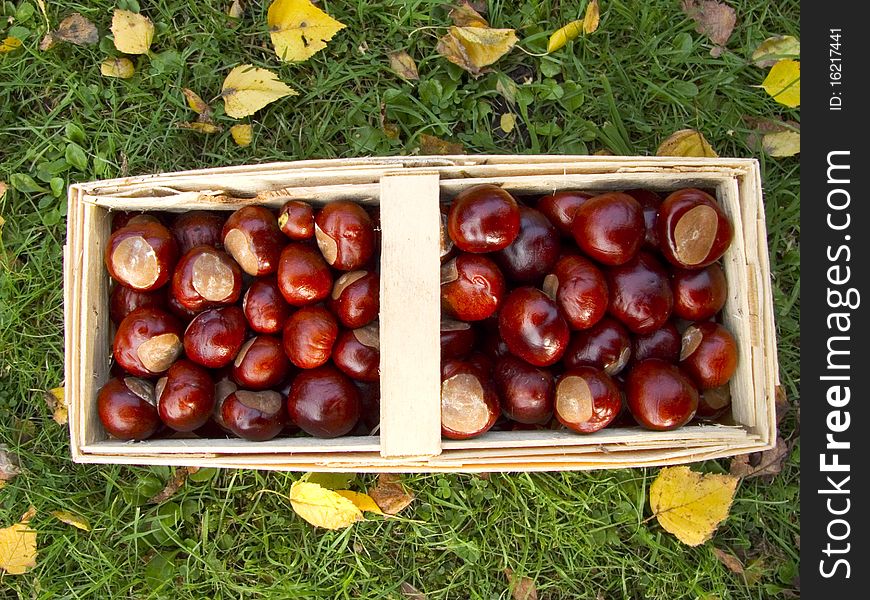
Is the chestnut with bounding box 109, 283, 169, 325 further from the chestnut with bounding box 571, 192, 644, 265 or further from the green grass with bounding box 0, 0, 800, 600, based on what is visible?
the chestnut with bounding box 571, 192, 644, 265

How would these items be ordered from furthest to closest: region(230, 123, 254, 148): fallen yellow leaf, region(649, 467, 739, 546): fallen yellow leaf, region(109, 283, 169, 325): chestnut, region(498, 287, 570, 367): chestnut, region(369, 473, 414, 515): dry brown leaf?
region(230, 123, 254, 148): fallen yellow leaf, region(369, 473, 414, 515): dry brown leaf, region(649, 467, 739, 546): fallen yellow leaf, region(109, 283, 169, 325): chestnut, region(498, 287, 570, 367): chestnut

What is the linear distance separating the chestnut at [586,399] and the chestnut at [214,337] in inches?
31.2

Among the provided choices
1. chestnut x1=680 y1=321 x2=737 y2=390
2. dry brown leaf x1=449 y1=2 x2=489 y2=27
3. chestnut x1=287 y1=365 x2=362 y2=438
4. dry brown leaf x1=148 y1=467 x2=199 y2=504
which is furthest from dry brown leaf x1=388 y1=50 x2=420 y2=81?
dry brown leaf x1=148 y1=467 x2=199 y2=504

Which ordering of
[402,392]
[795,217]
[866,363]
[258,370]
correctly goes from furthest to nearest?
1. [795,217]
2. [866,363]
3. [258,370]
4. [402,392]

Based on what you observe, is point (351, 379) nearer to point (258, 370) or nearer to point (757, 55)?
point (258, 370)

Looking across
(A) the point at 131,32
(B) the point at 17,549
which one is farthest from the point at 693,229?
(B) the point at 17,549

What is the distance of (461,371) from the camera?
1.66m

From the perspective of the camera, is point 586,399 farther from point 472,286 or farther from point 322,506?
point 322,506

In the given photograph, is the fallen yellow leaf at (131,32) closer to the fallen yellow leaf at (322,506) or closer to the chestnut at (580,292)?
the fallen yellow leaf at (322,506)

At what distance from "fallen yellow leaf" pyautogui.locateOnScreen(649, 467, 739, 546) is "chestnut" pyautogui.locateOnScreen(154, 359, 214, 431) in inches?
53.9

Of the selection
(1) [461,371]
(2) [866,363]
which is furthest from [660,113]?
(1) [461,371]

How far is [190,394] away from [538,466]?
2.79 feet

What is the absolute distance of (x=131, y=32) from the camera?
2344 millimetres

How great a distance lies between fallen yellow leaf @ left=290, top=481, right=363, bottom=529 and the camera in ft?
6.99
